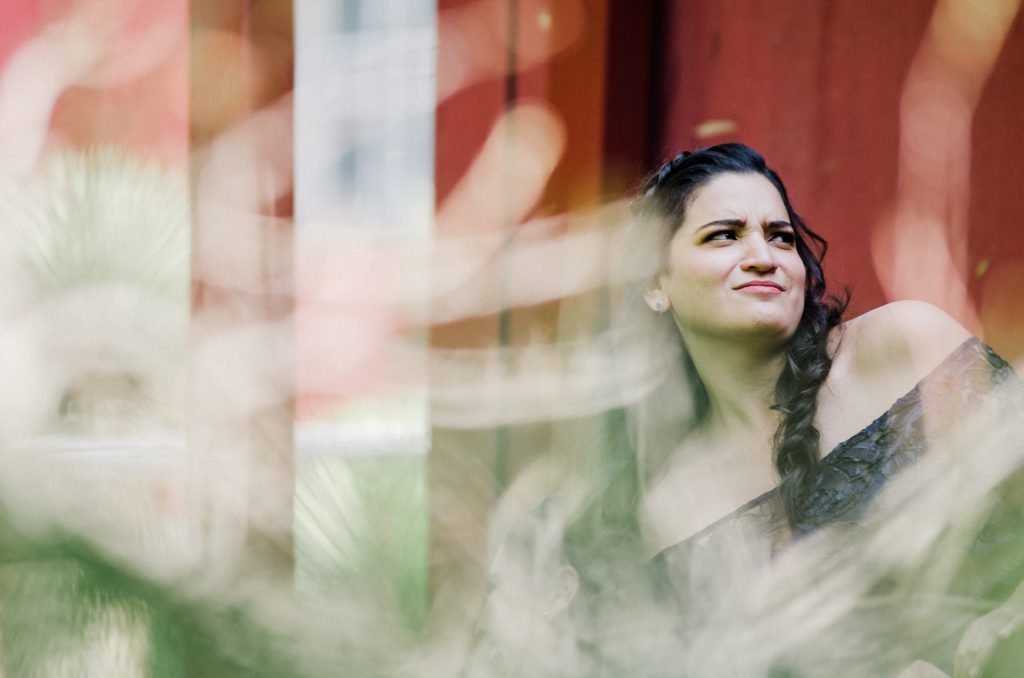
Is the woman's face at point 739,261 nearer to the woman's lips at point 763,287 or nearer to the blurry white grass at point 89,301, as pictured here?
the woman's lips at point 763,287

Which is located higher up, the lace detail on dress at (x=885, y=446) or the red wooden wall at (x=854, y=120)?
the red wooden wall at (x=854, y=120)

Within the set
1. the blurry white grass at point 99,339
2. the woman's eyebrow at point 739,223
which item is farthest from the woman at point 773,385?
the blurry white grass at point 99,339

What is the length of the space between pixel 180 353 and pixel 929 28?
701 millimetres

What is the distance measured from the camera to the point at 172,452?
62 centimetres

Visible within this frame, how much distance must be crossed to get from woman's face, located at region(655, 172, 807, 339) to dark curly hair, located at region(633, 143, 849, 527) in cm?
1

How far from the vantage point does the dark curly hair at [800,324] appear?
656 mm

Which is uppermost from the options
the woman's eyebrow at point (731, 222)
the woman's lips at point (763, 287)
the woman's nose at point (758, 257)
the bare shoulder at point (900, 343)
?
the woman's eyebrow at point (731, 222)

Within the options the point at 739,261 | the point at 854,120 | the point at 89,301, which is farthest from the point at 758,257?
the point at 89,301

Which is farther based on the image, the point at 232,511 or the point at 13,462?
the point at 232,511

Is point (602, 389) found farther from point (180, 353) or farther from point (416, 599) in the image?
point (180, 353)

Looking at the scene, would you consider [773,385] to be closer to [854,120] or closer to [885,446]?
[885,446]

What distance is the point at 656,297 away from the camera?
0.72 metres

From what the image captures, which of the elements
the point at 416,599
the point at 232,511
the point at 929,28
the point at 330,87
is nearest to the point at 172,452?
the point at 232,511

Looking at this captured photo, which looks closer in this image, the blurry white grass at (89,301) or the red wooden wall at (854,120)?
the blurry white grass at (89,301)
